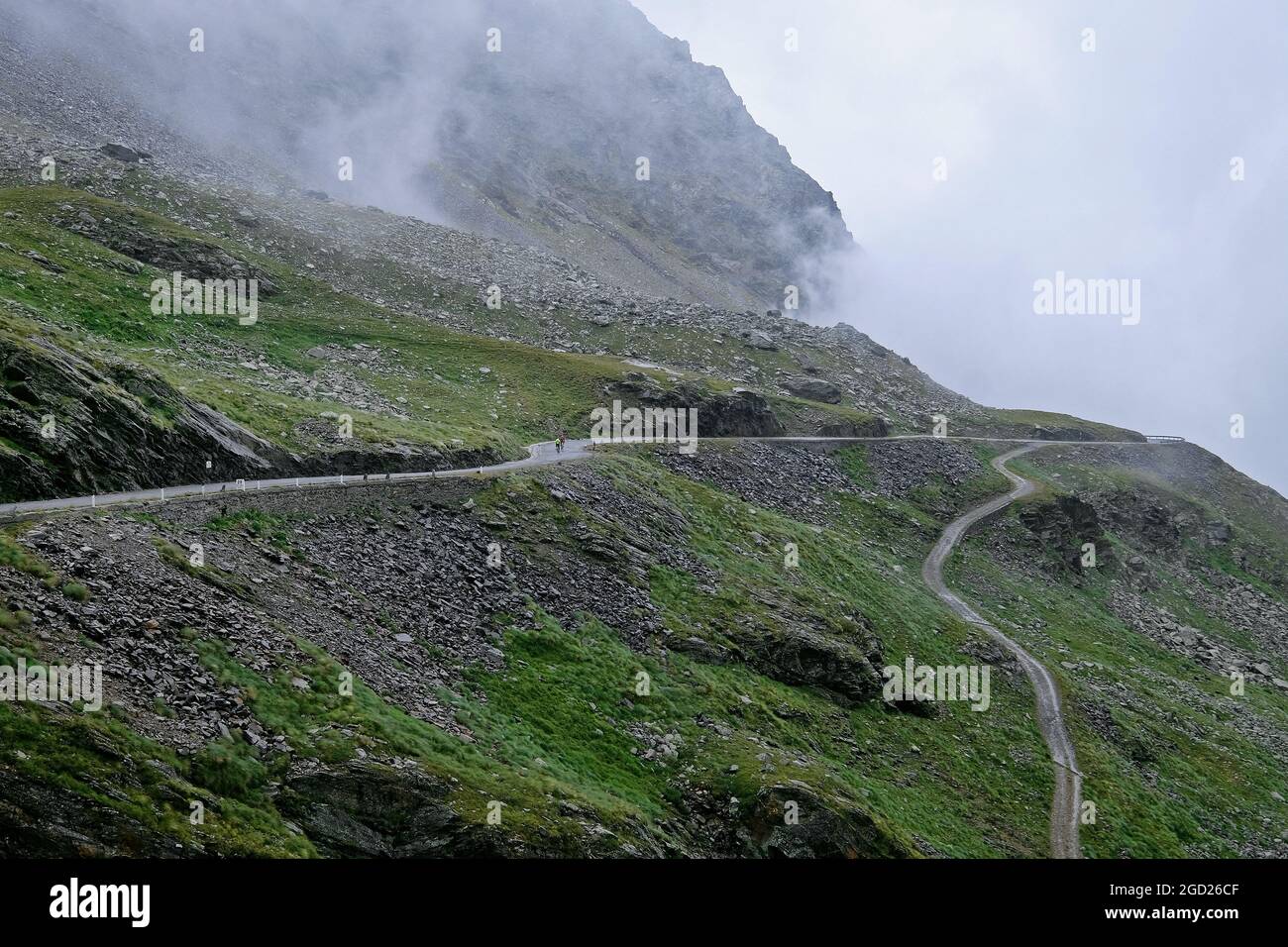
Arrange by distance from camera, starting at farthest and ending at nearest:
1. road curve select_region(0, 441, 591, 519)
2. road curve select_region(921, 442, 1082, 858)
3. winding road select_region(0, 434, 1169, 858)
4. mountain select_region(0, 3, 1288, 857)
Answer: road curve select_region(921, 442, 1082, 858), winding road select_region(0, 434, 1169, 858), road curve select_region(0, 441, 591, 519), mountain select_region(0, 3, 1288, 857)

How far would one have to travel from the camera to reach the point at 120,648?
2281cm

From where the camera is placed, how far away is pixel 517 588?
40156mm

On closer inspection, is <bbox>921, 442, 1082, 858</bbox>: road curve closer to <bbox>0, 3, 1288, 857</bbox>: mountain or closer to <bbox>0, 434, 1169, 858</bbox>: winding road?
<bbox>0, 434, 1169, 858</bbox>: winding road

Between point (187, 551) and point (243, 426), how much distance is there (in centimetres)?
1586

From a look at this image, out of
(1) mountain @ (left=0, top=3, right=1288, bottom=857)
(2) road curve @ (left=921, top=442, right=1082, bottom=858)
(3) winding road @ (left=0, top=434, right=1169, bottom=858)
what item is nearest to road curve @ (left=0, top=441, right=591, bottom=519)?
(3) winding road @ (left=0, top=434, right=1169, bottom=858)

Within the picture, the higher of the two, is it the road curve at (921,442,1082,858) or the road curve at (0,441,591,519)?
the road curve at (0,441,591,519)

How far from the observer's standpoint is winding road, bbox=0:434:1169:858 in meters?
32.2

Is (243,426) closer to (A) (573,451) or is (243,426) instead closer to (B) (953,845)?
(A) (573,451)

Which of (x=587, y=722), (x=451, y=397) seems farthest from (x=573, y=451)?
(x=587, y=722)

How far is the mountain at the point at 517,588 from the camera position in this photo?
907 inches

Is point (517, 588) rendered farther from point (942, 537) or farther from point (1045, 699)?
point (942, 537)

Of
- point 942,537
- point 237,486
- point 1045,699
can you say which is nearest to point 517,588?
point 237,486

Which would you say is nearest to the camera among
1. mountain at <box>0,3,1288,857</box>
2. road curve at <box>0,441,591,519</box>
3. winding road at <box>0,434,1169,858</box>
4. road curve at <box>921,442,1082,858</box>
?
mountain at <box>0,3,1288,857</box>

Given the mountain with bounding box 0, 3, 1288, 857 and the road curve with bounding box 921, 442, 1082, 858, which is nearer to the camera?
the mountain with bounding box 0, 3, 1288, 857
